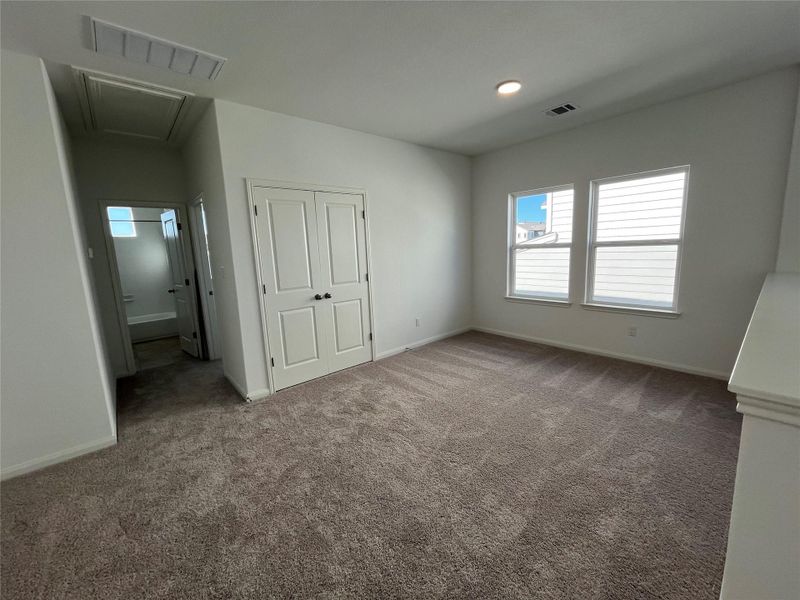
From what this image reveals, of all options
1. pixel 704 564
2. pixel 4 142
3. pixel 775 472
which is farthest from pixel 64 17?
pixel 704 564

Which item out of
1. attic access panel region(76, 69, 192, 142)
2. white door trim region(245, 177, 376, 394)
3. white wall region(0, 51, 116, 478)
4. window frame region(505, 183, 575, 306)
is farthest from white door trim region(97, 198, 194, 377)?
window frame region(505, 183, 575, 306)

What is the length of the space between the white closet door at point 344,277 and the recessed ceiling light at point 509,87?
69.0 inches

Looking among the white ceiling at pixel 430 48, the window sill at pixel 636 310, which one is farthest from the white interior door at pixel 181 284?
the window sill at pixel 636 310

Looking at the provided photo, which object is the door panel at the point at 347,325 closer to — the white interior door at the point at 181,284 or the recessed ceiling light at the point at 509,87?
the white interior door at the point at 181,284

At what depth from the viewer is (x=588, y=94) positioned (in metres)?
2.96

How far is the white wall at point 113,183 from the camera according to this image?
360cm

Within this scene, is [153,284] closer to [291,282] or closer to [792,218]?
[291,282]

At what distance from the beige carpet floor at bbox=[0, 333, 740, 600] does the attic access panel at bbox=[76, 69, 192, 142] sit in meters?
2.69

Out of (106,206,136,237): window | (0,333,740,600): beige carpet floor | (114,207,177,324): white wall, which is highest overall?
(106,206,136,237): window

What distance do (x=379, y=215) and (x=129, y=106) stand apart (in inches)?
97.6

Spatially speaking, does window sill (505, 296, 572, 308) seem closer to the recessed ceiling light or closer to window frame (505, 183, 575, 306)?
window frame (505, 183, 575, 306)

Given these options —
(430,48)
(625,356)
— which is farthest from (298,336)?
(625,356)

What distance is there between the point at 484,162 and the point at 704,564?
15.4ft

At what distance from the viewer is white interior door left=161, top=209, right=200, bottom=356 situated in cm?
434
